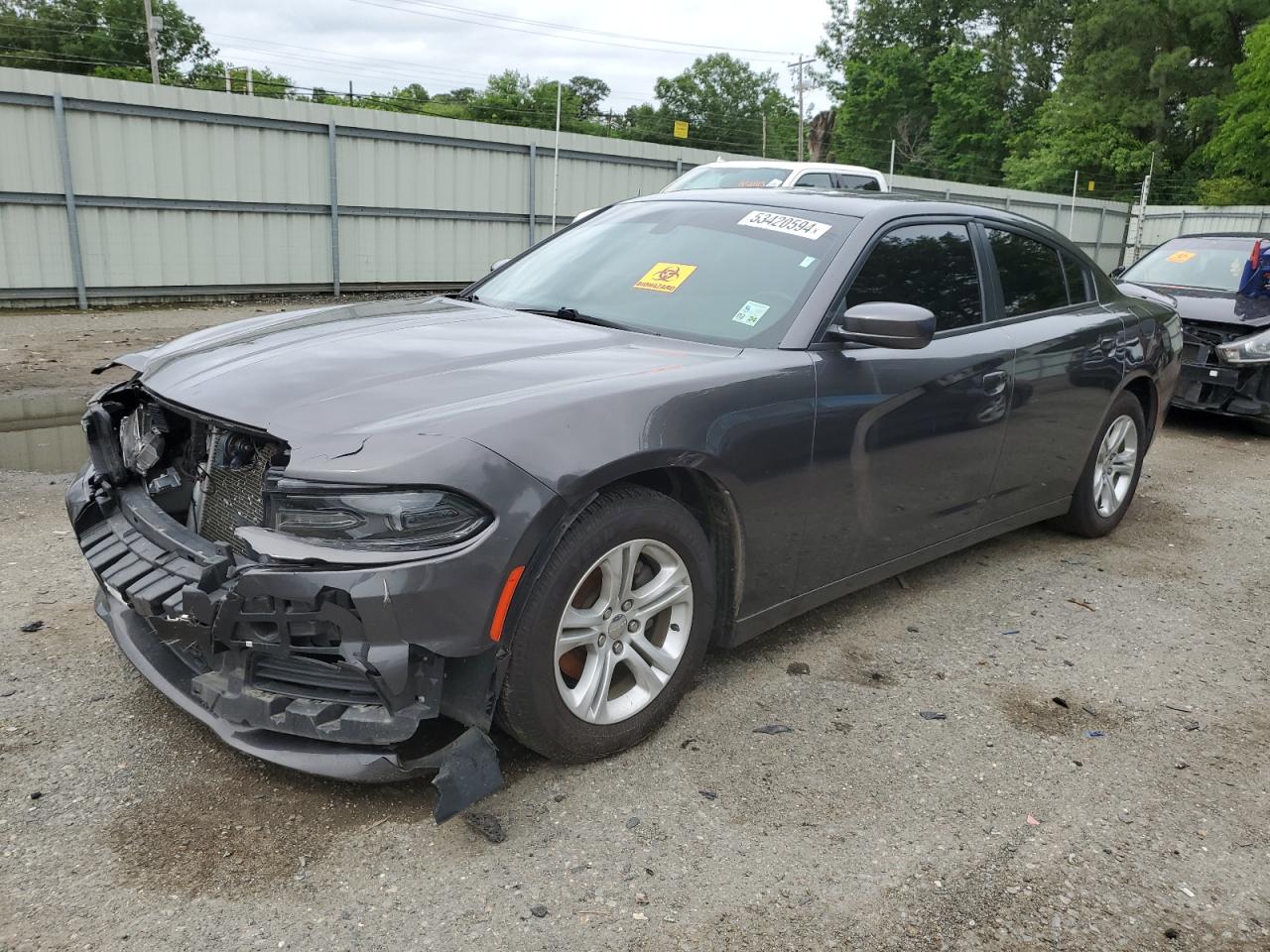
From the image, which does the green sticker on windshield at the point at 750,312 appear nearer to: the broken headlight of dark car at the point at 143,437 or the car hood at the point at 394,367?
the car hood at the point at 394,367

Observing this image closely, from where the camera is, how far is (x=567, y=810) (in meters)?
2.65

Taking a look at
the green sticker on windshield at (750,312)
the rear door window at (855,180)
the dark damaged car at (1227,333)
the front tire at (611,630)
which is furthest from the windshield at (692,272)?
the rear door window at (855,180)

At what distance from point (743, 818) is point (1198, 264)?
8.76 metres

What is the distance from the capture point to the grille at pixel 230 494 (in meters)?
2.62

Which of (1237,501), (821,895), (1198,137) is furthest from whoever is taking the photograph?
(1198,137)

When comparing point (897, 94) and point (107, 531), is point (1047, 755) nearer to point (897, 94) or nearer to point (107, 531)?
point (107, 531)

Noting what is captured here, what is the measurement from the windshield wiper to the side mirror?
0.79 m

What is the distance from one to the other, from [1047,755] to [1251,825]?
544mm

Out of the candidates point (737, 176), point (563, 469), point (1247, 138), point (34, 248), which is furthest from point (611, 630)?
point (1247, 138)

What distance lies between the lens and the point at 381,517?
7.71ft

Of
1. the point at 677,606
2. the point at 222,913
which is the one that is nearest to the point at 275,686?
the point at 222,913

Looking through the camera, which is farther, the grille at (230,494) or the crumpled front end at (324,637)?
the grille at (230,494)

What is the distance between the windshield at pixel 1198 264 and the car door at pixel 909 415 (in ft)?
19.8

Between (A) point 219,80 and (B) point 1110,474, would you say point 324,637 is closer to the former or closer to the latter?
(B) point 1110,474
